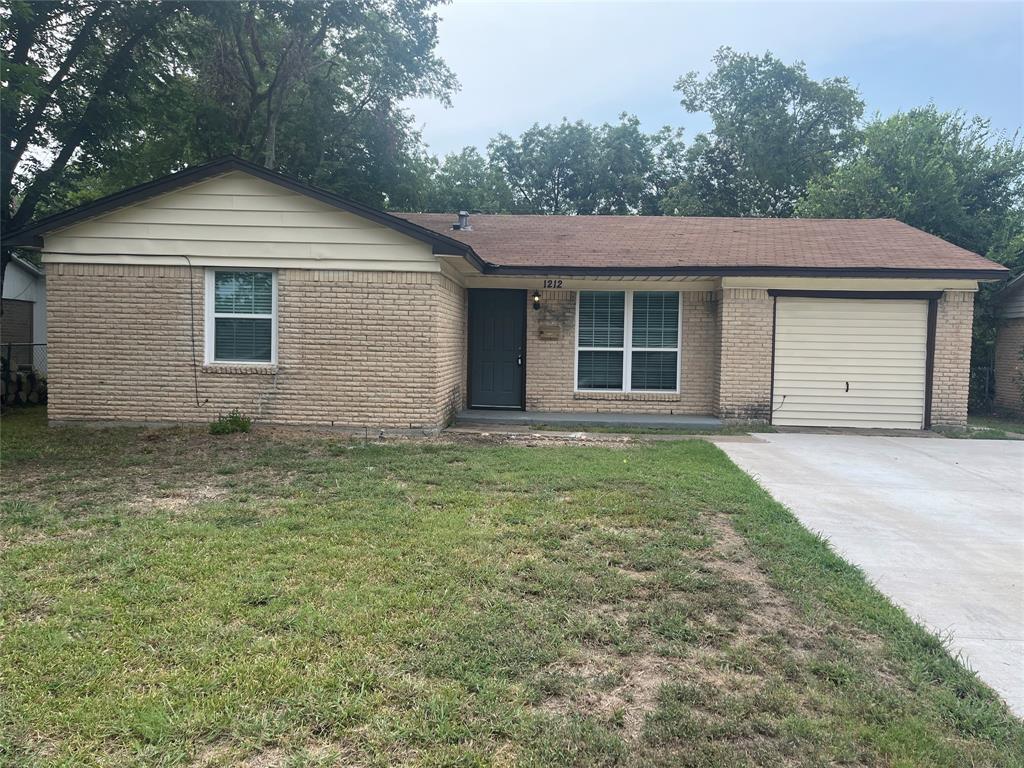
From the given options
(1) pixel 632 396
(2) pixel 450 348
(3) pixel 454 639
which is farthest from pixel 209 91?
(3) pixel 454 639

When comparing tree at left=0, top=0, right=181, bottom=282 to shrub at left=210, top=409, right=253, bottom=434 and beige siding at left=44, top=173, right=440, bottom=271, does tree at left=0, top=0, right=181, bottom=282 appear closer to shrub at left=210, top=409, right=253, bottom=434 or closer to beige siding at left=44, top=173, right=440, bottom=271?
beige siding at left=44, top=173, right=440, bottom=271

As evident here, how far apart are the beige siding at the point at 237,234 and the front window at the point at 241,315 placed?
1.01 feet

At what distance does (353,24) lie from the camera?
18.9m

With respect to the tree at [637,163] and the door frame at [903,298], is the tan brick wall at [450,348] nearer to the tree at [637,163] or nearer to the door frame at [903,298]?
the door frame at [903,298]

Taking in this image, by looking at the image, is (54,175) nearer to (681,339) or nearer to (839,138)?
(681,339)

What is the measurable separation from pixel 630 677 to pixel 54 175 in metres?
14.3

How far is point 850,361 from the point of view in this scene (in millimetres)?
11148

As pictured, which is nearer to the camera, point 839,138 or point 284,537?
point 284,537

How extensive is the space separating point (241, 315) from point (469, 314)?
4.04 metres

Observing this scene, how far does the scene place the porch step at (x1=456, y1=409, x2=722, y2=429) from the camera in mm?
10758

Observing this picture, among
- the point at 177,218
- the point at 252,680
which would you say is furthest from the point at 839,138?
the point at 252,680

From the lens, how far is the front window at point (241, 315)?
31.6 feet

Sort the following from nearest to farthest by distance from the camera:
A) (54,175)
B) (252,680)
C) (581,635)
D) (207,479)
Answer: (252,680)
(581,635)
(207,479)
(54,175)

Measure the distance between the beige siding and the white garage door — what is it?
6.11m
